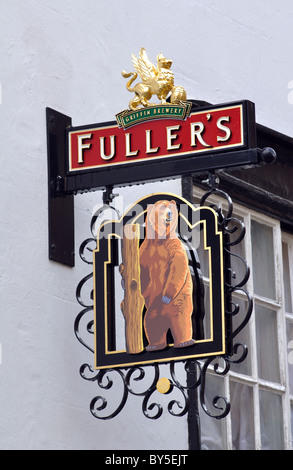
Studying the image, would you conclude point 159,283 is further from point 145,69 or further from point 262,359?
point 262,359

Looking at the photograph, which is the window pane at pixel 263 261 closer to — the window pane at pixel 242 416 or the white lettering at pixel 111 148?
the window pane at pixel 242 416

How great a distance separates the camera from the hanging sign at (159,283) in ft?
A: 19.3

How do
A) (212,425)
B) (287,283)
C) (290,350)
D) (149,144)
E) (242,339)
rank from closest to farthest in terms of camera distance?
(149,144)
(212,425)
(242,339)
(290,350)
(287,283)

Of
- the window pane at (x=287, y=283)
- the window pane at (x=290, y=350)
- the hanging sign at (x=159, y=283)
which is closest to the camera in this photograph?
the hanging sign at (x=159, y=283)

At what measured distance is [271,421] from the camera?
25.2 feet

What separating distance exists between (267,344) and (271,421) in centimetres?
47

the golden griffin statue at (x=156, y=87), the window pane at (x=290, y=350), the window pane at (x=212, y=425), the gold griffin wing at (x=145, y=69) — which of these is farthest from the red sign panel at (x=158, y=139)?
the window pane at (x=290, y=350)

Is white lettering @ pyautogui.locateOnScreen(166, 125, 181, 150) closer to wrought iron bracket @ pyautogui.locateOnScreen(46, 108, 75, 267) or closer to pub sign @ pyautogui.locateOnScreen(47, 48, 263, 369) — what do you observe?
pub sign @ pyautogui.locateOnScreen(47, 48, 263, 369)

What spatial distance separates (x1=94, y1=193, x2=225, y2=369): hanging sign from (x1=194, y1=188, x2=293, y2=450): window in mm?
1354

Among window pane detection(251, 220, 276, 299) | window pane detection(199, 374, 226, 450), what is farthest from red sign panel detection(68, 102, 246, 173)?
window pane detection(251, 220, 276, 299)

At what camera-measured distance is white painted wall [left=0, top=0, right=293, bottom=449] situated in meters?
6.21

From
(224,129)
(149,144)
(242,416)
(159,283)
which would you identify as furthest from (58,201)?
(242,416)

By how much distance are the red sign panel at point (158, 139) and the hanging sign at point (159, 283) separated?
25 centimetres
